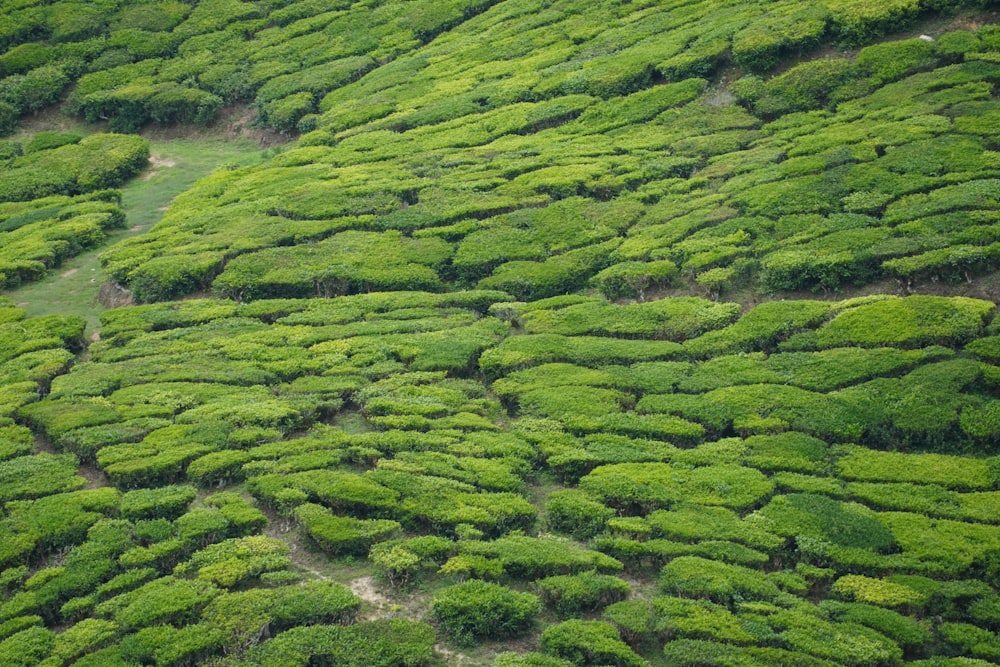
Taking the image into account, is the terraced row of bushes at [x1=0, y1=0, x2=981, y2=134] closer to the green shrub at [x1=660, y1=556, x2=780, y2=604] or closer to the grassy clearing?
the grassy clearing

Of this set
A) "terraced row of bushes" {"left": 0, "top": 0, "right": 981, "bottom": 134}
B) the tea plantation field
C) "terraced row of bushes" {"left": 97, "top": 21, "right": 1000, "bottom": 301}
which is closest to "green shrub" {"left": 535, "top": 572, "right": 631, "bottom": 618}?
the tea plantation field

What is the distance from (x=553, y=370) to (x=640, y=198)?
40.3 ft

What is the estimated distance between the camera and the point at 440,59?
61.9 meters

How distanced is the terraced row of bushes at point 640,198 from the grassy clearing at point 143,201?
1921 millimetres

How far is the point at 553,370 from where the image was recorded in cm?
3372

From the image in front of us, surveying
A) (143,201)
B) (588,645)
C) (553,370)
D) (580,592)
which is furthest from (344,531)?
(143,201)

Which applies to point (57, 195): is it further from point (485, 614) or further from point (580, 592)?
point (580, 592)

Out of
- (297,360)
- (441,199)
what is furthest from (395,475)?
(441,199)

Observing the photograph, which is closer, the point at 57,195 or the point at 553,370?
the point at 553,370

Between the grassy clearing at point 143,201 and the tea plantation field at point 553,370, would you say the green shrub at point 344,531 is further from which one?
the grassy clearing at point 143,201

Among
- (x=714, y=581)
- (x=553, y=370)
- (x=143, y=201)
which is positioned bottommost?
(x=714, y=581)

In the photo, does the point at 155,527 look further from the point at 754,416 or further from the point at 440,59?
the point at 440,59

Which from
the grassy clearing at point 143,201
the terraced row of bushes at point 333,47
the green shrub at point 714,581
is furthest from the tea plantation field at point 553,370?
the grassy clearing at point 143,201

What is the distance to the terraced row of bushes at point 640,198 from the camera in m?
35.9
